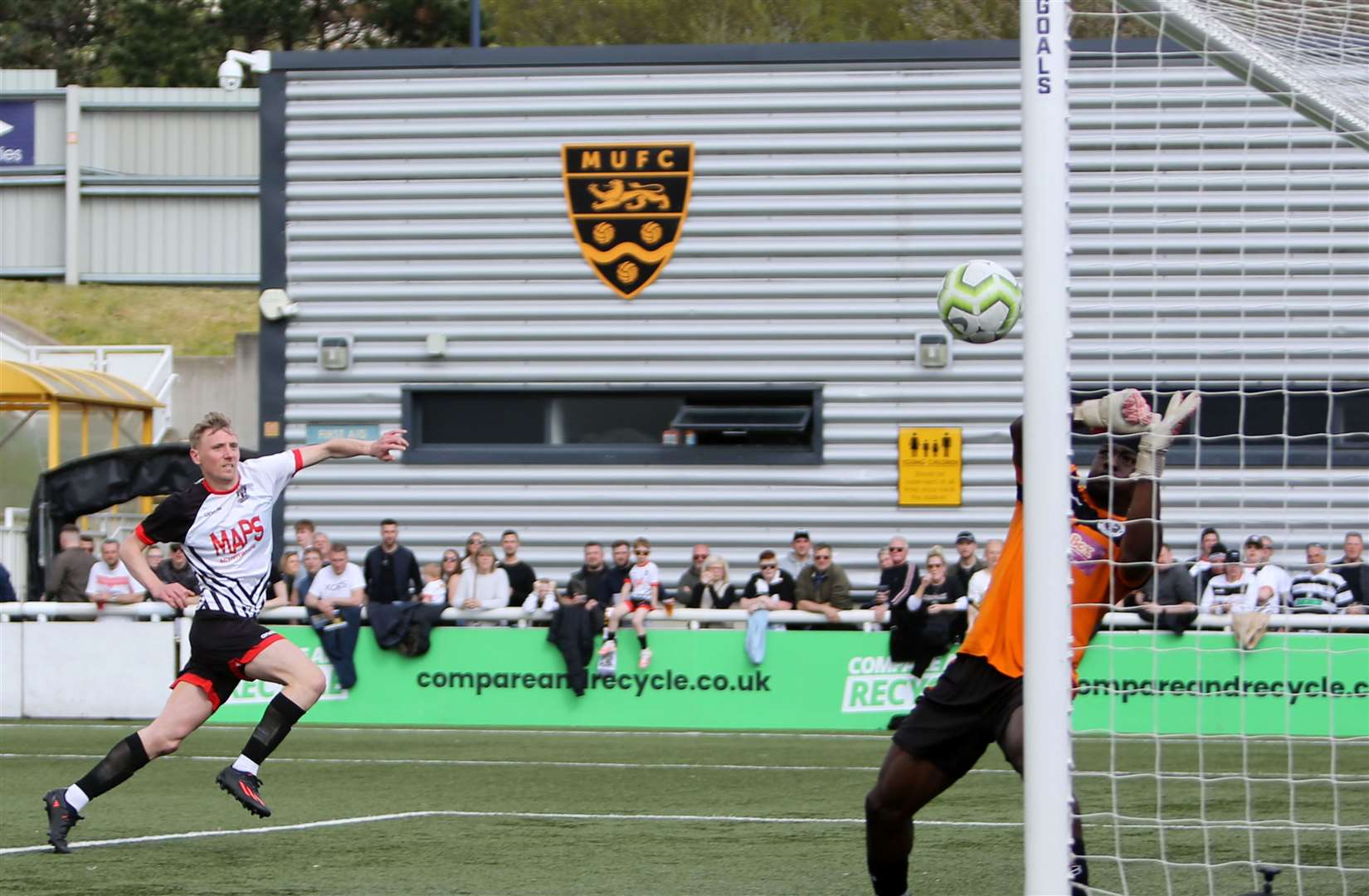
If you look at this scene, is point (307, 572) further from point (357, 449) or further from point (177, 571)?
point (357, 449)

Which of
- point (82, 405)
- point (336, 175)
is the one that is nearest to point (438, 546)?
point (336, 175)

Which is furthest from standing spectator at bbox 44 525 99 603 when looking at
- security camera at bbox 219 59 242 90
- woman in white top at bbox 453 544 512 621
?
security camera at bbox 219 59 242 90

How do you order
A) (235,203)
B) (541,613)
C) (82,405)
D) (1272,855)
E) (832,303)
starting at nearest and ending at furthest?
(1272,855), (541,613), (832,303), (82,405), (235,203)

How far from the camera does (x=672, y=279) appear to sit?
17.3 m

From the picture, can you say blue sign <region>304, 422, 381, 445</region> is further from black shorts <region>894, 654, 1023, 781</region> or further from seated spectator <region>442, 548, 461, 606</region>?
black shorts <region>894, 654, 1023, 781</region>

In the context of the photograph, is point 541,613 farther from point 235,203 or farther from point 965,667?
point 235,203

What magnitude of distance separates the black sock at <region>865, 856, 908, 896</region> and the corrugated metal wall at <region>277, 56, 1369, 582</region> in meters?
11.2

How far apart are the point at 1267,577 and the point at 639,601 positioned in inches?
213

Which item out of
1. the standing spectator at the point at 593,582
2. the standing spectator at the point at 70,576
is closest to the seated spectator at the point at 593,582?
the standing spectator at the point at 593,582

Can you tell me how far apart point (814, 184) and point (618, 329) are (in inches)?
91.6

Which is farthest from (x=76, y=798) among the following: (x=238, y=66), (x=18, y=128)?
(x=18, y=128)

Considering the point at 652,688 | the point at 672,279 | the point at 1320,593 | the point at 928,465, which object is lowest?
the point at 652,688

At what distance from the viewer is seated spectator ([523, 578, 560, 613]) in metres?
15.2

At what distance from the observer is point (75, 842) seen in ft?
24.5
